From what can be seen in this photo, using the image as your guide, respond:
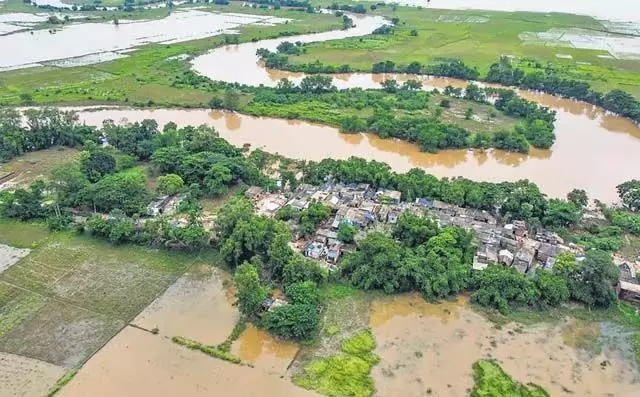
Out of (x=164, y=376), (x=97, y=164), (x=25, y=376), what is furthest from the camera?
(x=97, y=164)

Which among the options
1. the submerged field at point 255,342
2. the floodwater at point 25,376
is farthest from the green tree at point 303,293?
the floodwater at point 25,376

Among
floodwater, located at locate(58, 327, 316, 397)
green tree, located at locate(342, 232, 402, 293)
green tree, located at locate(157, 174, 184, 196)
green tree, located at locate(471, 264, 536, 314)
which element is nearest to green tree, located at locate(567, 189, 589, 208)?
green tree, located at locate(471, 264, 536, 314)

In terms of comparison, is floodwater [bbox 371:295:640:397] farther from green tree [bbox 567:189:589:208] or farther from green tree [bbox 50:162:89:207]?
green tree [bbox 50:162:89:207]

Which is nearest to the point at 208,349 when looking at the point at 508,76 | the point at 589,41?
the point at 508,76

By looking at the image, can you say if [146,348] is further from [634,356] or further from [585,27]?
[585,27]

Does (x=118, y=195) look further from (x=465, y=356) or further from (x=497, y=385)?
(x=497, y=385)

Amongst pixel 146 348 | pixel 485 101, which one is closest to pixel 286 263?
pixel 146 348

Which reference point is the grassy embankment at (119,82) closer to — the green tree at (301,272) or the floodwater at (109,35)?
the floodwater at (109,35)

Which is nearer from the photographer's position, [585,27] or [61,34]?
[61,34]
